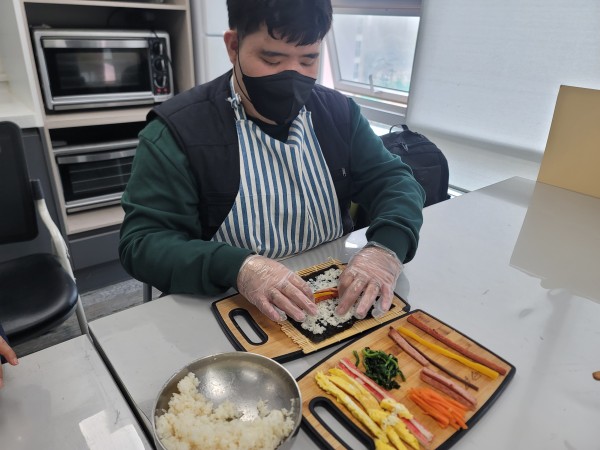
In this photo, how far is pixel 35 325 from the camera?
4.01ft

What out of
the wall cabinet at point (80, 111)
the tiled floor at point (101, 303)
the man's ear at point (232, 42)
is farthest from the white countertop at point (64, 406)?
the wall cabinet at point (80, 111)

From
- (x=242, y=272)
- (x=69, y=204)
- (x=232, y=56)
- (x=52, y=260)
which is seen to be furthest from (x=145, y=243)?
(x=69, y=204)

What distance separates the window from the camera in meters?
2.41

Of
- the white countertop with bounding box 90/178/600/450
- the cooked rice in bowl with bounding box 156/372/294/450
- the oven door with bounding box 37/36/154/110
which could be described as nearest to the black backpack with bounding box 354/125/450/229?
→ the white countertop with bounding box 90/178/600/450

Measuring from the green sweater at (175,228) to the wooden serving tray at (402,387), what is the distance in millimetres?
260

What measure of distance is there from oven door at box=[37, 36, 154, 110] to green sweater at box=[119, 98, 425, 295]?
124 cm

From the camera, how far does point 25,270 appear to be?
4.74 feet

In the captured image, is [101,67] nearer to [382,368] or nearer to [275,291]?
[275,291]

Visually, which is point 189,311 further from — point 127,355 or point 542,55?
point 542,55

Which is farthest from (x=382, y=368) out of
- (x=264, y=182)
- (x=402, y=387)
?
(x=264, y=182)

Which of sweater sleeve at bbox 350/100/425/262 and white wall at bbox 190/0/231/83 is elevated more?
white wall at bbox 190/0/231/83

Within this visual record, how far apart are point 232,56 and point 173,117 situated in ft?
0.72

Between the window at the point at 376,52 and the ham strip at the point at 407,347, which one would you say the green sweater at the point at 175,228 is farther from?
the window at the point at 376,52

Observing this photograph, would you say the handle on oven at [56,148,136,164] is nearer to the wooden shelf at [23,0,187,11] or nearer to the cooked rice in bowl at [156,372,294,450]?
the wooden shelf at [23,0,187,11]
